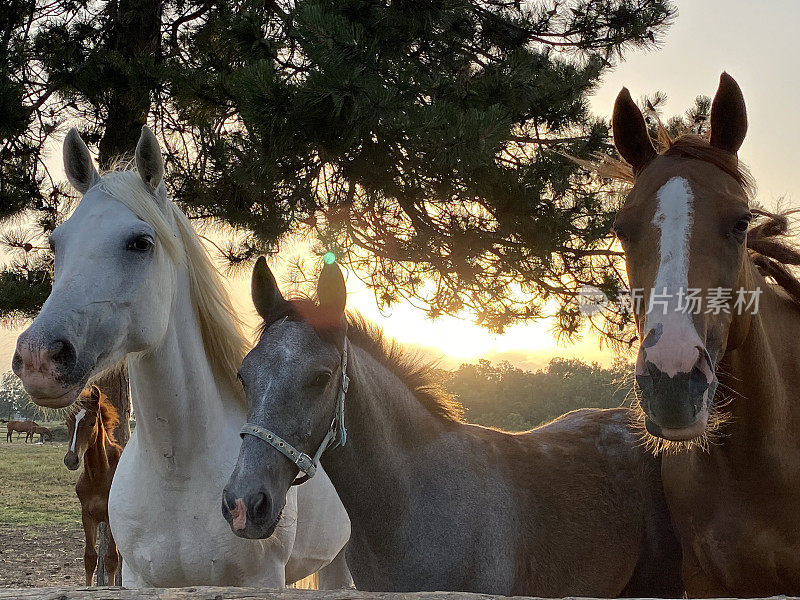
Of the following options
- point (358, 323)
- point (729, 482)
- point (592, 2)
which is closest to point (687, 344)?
point (729, 482)

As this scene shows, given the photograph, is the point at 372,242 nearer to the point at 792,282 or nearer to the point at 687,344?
the point at 792,282

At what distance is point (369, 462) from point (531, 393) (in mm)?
9154

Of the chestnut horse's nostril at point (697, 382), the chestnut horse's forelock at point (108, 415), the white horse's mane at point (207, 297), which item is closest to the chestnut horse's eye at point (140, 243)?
the white horse's mane at point (207, 297)

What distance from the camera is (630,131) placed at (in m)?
2.57

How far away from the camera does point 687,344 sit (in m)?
1.87

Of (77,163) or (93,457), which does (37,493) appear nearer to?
(93,457)

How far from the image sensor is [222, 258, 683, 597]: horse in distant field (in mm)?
2217

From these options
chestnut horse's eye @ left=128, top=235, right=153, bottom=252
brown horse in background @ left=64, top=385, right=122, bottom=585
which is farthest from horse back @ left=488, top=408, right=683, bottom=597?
brown horse in background @ left=64, top=385, right=122, bottom=585

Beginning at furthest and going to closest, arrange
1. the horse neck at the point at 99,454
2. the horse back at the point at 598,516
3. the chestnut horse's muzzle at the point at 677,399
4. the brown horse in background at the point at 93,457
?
the horse neck at the point at 99,454 < the brown horse in background at the point at 93,457 < the horse back at the point at 598,516 < the chestnut horse's muzzle at the point at 677,399

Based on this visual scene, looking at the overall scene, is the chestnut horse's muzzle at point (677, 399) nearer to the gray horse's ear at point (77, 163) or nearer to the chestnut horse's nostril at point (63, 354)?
the chestnut horse's nostril at point (63, 354)

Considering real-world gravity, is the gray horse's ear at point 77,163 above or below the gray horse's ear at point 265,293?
above

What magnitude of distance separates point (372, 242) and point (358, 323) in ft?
10.2

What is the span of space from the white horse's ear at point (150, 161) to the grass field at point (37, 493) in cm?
1116

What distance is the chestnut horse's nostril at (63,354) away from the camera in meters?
2.27
